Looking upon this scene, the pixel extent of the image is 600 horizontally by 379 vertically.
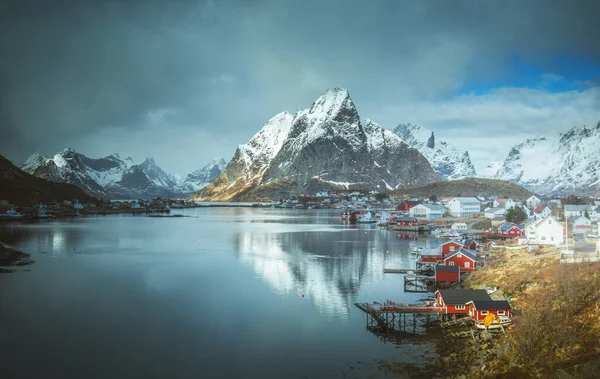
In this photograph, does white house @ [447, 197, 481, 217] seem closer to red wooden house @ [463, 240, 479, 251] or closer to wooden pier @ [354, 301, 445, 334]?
red wooden house @ [463, 240, 479, 251]

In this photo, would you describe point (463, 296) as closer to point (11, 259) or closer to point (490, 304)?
point (490, 304)

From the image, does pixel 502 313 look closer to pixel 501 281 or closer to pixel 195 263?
pixel 501 281

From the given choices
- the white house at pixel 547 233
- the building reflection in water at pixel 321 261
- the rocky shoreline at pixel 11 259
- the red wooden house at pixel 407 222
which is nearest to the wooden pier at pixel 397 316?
the building reflection in water at pixel 321 261

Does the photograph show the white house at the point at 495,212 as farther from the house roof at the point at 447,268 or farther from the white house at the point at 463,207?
the house roof at the point at 447,268

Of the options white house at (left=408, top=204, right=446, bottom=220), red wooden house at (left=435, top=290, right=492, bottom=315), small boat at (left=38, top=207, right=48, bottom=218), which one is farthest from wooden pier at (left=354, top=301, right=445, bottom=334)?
small boat at (left=38, top=207, right=48, bottom=218)

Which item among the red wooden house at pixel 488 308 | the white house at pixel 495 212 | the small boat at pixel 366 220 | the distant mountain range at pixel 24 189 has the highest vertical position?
the distant mountain range at pixel 24 189

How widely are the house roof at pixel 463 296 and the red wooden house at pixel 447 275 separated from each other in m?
10.2

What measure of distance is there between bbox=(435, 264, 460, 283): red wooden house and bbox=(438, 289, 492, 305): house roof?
10.2 meters

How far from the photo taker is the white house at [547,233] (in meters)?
48.3

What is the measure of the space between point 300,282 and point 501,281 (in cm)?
1583

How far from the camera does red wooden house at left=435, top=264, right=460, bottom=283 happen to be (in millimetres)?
39906

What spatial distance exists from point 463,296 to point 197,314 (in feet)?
55.4

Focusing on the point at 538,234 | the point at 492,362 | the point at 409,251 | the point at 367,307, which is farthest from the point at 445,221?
the point at 492,362

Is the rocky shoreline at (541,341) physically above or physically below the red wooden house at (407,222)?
below
